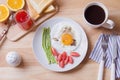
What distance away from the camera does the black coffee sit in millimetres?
986

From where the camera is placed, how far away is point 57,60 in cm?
100

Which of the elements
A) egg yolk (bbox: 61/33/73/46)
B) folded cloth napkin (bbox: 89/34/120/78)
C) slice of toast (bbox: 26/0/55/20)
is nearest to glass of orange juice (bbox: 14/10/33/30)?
slice of toast (bbox: 26/0/55/20)

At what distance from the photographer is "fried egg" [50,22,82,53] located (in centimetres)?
102

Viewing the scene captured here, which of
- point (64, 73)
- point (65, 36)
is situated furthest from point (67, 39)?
point (64, 73)

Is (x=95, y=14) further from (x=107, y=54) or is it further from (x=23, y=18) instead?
(x=23, y=18)

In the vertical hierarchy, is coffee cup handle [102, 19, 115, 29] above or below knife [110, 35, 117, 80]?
above

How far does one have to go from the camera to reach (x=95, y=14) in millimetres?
988

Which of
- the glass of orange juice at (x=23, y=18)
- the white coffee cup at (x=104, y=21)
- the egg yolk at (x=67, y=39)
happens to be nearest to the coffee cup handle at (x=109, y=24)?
the white coffee cup at (x=104, y=21)

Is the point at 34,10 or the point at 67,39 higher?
the point at 34,10

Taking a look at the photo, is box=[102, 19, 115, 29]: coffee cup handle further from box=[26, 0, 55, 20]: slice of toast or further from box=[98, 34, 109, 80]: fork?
box=[26, 0, 55, 20]: slice of toast

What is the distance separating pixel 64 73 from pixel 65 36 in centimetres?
13

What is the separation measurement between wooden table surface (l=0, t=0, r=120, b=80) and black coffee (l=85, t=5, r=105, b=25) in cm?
5

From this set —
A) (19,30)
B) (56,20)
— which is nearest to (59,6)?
(56,20)

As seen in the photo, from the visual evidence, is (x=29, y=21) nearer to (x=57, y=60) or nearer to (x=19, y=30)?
(x=19, y=30)
